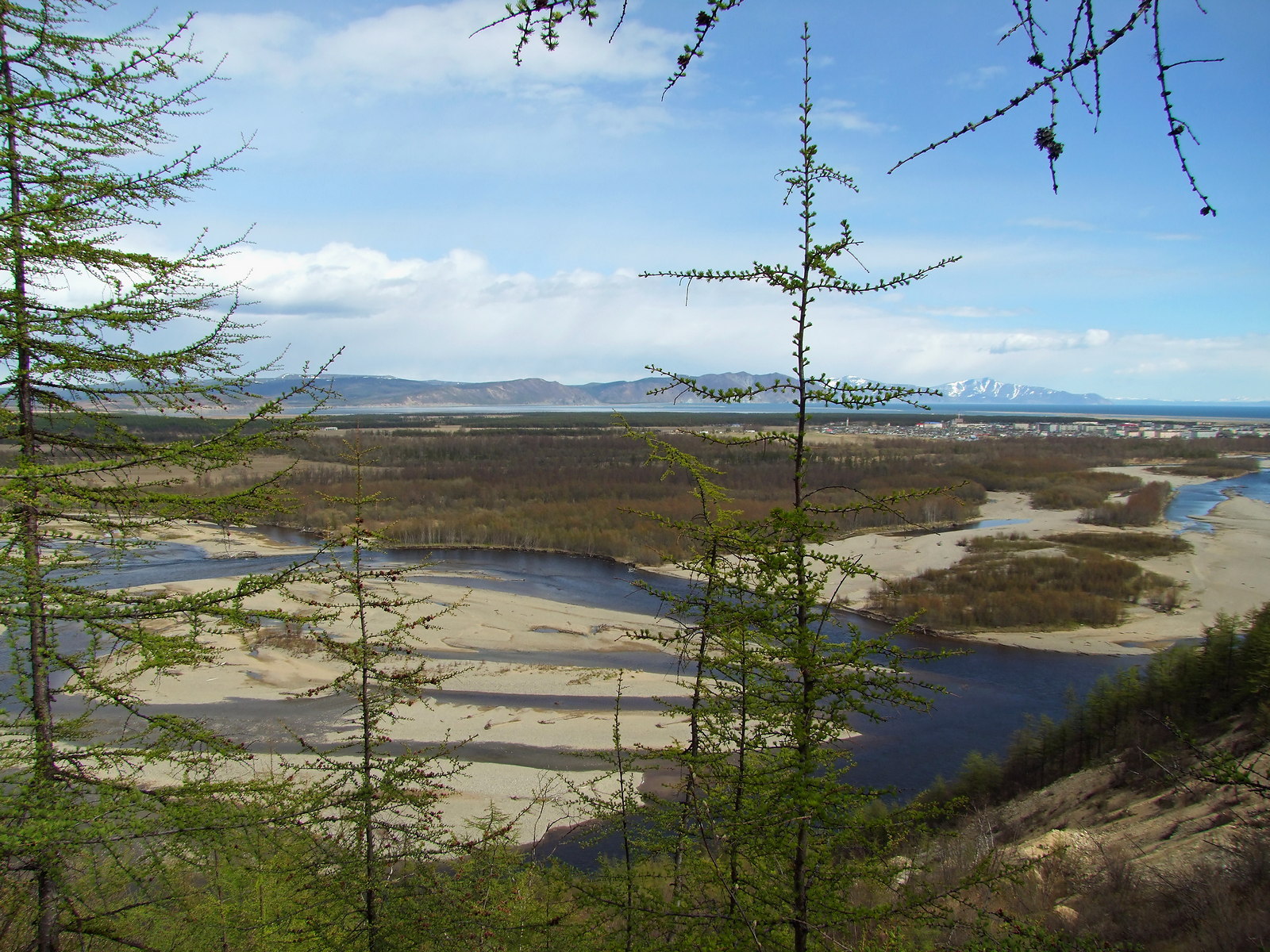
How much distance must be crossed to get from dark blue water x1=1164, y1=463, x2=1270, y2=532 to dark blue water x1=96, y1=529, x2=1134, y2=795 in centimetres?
2558

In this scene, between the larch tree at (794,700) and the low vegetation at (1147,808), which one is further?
the low vegetation at (1147,808)

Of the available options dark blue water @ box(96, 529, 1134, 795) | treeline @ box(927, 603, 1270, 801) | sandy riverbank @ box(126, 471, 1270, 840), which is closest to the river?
dark blue water @ box(96, 529, 1134, 795)

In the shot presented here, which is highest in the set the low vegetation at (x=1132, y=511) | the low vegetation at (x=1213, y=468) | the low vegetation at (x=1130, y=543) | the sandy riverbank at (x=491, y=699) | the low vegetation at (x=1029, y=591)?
the low vegetation at (x=1213, y=468)

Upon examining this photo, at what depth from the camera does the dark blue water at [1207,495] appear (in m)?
43.1

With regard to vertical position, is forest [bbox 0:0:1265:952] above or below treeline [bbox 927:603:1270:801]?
above

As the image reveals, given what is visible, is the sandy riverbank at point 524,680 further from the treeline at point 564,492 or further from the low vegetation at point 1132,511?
the low vegetation at point 1132,511

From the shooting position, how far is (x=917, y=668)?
21.7 meters

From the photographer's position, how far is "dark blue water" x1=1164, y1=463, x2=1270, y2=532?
43.1 meters

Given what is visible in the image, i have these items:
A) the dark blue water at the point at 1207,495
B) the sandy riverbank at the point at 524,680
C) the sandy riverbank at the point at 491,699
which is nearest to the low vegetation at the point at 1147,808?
the sandy riverbank at the point at 491,699

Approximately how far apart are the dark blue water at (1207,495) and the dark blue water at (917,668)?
25.6 m

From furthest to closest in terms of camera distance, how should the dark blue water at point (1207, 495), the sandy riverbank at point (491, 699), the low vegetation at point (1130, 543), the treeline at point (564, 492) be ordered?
the dark blue water at point (1207, 495)
the treeline at point (564, 492)
the low vegetation at point (1130, 543)
the sandy riverbank at point (491, 699)

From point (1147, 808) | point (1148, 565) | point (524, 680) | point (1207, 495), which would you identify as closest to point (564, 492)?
point (524, 680)

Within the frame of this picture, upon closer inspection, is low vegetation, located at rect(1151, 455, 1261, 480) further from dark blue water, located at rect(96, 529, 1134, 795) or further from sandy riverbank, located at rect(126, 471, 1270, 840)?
dark blue water, located at rect(96, 529, 1134, 795)

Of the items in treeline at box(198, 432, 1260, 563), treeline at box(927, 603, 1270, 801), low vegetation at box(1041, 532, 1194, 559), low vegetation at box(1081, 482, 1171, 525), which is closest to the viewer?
treeline at box(927, 603, 1270, 801)
